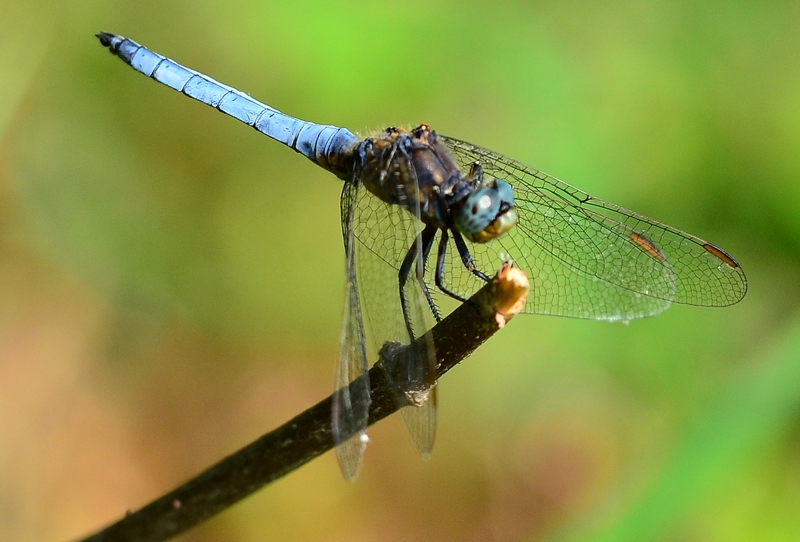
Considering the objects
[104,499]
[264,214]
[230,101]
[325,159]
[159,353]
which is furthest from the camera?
[264,214]

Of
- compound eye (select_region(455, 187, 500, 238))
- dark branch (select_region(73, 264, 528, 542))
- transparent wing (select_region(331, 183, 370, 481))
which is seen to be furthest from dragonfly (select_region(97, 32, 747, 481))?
dark branch (select_region(73, 264, 528, 542))

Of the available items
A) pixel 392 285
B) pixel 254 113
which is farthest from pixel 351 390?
pixel 254 113

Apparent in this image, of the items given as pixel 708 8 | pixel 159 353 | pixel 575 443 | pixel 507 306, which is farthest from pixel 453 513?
pixel 708 8

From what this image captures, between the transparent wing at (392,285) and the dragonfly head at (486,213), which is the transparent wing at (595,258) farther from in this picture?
the transparent wing at (392,285)

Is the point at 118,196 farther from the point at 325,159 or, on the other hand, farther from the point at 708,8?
the point at 708,8

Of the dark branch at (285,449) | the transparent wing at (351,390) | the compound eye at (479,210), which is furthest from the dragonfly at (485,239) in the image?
the dark branch at (285,449)

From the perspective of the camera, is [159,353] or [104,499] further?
[159,353]
